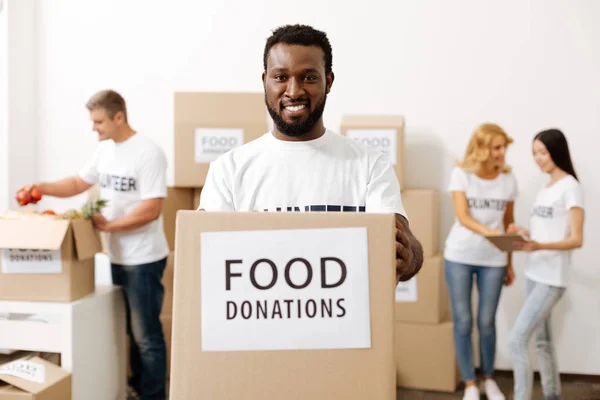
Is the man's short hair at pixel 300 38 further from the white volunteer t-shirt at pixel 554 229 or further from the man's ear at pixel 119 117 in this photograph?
the white volunteer t-shirt at pixel 554 229

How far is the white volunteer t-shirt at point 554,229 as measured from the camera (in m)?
2.41

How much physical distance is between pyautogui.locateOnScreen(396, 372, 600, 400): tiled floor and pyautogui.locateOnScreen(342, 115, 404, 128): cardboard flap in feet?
4.30

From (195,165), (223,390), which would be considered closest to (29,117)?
(195,165)

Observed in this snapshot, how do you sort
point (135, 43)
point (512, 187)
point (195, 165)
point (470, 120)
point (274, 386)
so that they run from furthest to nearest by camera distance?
point (135, 43), point (470, 120), point (195, 165), point (512, 187), point (274, 386)

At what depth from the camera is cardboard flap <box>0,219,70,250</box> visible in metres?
2.13

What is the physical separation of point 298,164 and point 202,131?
1.83m

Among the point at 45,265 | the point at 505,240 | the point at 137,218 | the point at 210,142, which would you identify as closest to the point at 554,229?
the point at 505,240

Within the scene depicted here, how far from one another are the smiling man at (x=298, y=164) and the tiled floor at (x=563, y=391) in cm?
197

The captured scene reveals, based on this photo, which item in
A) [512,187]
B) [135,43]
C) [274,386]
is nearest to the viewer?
[274,386]

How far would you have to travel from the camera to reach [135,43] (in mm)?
3453

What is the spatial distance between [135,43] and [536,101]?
2.25m

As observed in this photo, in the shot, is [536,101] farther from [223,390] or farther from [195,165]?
[223,390]

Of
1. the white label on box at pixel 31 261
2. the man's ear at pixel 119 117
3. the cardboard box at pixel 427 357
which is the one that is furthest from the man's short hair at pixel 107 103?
the cardboard box at pixel 427 357

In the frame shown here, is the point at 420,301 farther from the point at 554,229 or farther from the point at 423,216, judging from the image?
the point at 554,229
